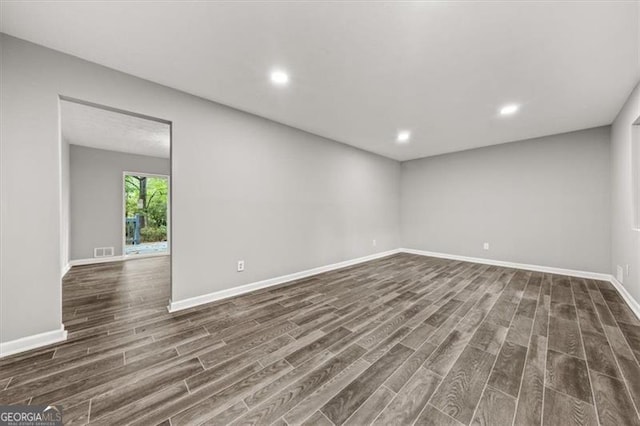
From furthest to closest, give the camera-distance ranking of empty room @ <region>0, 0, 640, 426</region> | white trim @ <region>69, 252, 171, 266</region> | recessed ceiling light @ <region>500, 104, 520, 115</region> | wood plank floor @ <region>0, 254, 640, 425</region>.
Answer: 1. white trim @ <region>69, 252, 171, 266</region>
2. recessed ceiling light @ <region>500, 104, 520, 115</region>
3. empty room @ <region>0, 0, 640, 426</region>
4. wood plank floor @ <region>0, 254, 640, 425</region>

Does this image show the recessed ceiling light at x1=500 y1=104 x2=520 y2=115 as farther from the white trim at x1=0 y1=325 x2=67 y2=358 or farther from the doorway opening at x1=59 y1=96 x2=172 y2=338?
the white trim at x1=0 y1=325 x2=67 y2=358

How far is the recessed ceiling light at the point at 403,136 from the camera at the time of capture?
396 cm

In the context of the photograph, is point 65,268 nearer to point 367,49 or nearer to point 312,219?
point 312,219

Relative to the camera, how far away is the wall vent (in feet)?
16.2

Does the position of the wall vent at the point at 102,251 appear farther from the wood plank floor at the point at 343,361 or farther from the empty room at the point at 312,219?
the wood plank floor at the point at 343,361

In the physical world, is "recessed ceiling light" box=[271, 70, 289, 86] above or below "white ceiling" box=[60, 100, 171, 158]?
below

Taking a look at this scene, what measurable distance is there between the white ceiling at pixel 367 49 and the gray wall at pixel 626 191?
270 millimetres

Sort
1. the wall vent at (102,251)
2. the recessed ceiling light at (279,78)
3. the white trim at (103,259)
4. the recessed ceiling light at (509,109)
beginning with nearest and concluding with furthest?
the recessed ceiling light at (279,78) < the recessed ceiling light at (509,109) < the white trim at (103,259) < the wall vent at (102,251)

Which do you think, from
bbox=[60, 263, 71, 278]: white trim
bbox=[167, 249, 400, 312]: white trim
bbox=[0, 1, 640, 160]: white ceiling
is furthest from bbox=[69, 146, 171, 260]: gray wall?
bbox=[0, 1, 640, 160]: white ceiling

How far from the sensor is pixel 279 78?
236 centimetres

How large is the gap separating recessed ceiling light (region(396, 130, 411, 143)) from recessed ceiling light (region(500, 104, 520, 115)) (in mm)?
1282

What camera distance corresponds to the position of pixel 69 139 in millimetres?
4434

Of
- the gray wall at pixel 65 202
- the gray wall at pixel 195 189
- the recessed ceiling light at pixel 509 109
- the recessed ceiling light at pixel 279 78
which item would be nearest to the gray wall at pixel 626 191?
the recessed ceiling light at pixel 509 109

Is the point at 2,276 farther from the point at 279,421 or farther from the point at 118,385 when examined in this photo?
the point at 279,421
